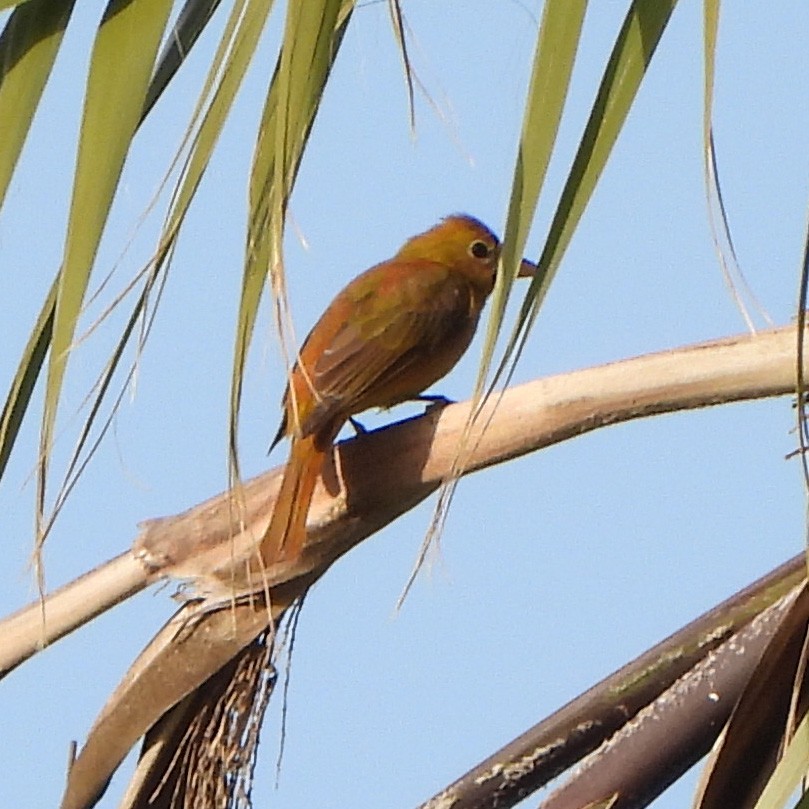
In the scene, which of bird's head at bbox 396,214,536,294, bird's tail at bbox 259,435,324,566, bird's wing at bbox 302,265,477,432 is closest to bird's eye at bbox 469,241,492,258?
bird's head at bbox 396,214,536,294

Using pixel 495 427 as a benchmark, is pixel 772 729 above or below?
below

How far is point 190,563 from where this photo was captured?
2.59 metres

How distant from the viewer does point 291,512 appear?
2555mm

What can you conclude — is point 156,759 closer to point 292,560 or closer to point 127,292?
point 292,560

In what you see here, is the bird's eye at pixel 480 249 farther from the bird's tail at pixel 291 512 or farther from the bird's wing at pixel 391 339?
the bird's tail at pixel 291 512

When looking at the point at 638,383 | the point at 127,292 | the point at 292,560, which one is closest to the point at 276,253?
the point at 127,292

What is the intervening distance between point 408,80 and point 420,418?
43.1 inches

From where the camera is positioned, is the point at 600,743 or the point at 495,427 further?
the point at 495,427

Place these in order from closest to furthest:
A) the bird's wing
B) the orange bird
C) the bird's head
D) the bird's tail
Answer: the bird's tail < the orange bird < the bird's wing < the bird's head

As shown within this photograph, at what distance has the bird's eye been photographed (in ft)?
16.9

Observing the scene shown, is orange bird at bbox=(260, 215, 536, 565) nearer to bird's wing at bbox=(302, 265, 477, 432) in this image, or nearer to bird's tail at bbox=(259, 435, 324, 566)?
bird's wing at bbox=(302, 265, 477, 432)

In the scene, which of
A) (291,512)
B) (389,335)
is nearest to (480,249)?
(389,335)

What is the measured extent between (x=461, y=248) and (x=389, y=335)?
0.88 meters

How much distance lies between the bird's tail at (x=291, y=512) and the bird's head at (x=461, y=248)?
7.31ft
